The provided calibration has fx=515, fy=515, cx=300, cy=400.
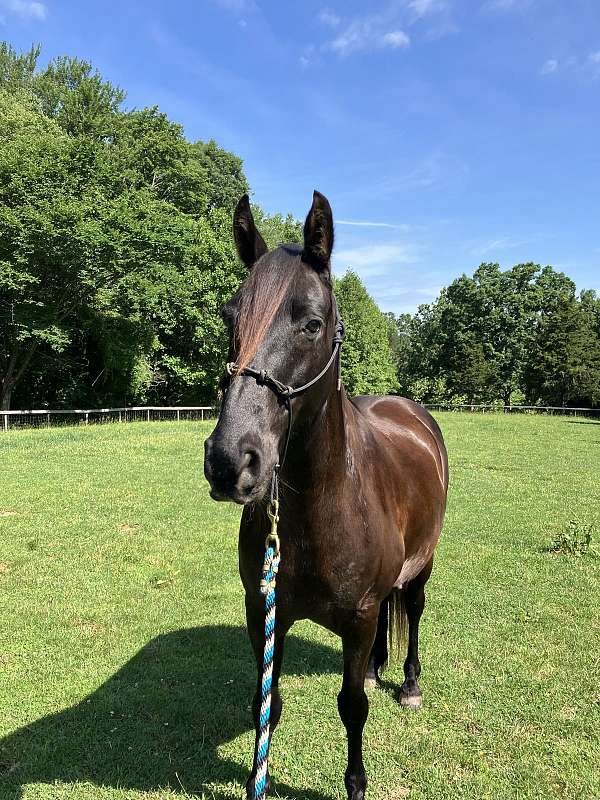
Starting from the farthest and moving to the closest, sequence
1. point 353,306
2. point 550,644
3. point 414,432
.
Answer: point 353,306 → point 550,644 → point 414,432

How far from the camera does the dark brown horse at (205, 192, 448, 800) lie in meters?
1.66

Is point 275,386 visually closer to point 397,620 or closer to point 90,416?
A: point 397,620

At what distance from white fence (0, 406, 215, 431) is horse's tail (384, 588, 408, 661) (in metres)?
19.8

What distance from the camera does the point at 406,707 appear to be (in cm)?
368

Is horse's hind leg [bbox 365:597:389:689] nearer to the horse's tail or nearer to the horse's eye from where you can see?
the horse's tail

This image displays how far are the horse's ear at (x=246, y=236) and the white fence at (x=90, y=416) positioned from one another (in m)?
20.8

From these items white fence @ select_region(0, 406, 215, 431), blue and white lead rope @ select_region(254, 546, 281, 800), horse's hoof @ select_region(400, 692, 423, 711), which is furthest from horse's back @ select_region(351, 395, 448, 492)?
white fence @ select_region(0, 406, 215, 431)

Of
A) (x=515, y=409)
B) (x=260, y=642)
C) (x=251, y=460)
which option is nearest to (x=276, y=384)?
(x=251, y=460)

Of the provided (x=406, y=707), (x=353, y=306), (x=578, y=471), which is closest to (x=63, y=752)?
(x=406, y=707)

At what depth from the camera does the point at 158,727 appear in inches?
133

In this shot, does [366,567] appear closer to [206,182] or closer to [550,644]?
[550,644]

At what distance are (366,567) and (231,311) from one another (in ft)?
4.46

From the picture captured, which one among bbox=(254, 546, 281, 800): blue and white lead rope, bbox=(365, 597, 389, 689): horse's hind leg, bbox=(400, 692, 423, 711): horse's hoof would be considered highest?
bbox=(254, 546, 281, 800): blue and white lead rope

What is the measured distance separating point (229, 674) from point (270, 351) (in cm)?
329
